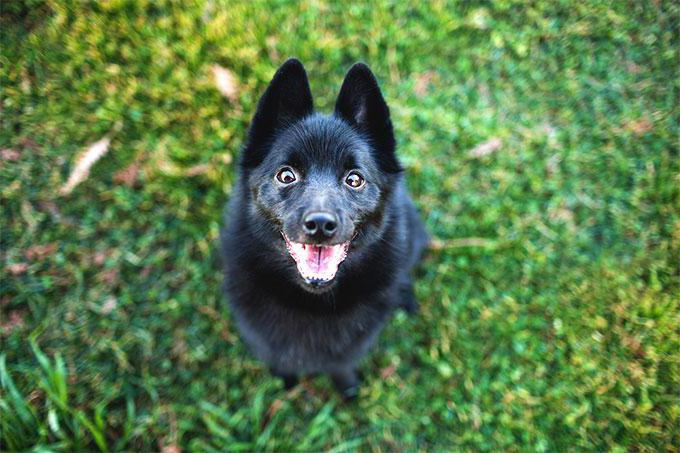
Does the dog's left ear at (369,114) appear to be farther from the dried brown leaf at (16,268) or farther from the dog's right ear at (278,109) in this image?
the dried brown leaf at (16,268)

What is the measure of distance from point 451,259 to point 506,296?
0.50 m

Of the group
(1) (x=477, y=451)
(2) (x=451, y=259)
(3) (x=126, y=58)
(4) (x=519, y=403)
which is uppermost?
(3) (x=126, y=58)

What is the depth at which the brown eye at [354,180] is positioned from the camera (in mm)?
2254

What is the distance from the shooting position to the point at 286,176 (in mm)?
2227

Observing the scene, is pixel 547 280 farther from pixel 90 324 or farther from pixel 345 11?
pixel 90 324

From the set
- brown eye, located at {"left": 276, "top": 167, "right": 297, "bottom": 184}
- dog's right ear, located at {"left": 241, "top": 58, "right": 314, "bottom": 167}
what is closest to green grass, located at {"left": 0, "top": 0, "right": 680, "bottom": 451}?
dog's right ear, located at {"left": 241, "top": 58, "right": 314, "bottom": 167}

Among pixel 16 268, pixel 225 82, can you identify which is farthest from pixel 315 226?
pixel 16 268

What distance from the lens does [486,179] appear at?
11.7ft

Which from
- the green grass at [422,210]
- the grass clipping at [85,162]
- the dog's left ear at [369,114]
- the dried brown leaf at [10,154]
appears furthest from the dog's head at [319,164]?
the dried brown leaf at [10,154]

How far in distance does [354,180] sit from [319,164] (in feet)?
0.66

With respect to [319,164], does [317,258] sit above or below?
below

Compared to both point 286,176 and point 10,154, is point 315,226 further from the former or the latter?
point 10,154

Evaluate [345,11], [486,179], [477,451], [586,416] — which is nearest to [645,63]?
[486,179]

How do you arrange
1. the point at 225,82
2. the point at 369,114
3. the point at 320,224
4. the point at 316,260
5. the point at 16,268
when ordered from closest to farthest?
the point at 320,224 < the point at 316,260 < the point at 369,114 < the point at 16,268 < the point at 225,82
